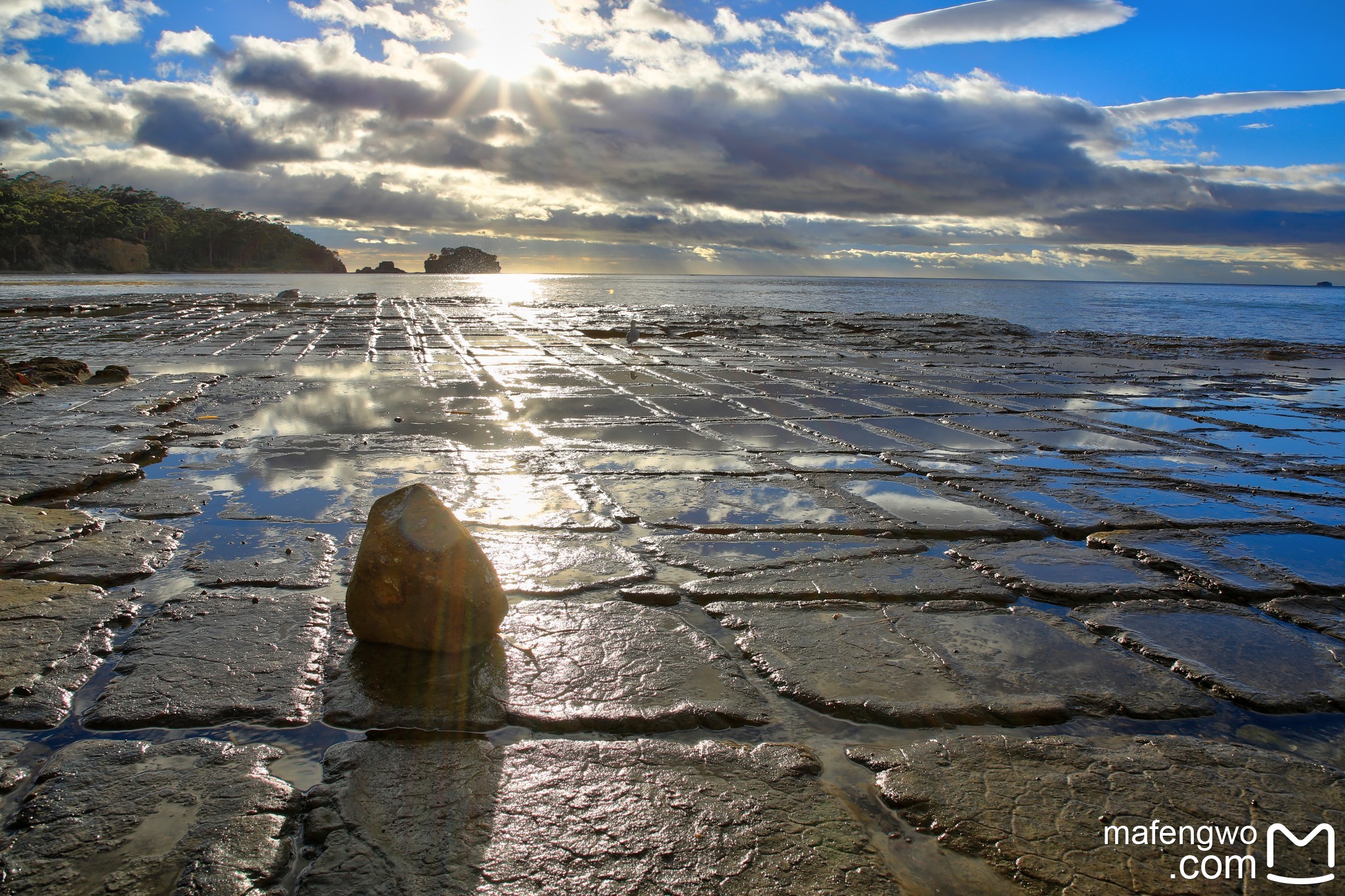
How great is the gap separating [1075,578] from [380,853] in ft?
11.0

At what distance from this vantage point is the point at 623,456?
20.0 ft

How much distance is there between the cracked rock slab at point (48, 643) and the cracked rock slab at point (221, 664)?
0.40 ft

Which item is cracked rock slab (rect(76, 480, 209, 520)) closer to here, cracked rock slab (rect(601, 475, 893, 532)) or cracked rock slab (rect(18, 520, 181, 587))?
cracked rock slab (rect(18, 520, 181, 587))

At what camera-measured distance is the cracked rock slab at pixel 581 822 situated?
70.0 inches

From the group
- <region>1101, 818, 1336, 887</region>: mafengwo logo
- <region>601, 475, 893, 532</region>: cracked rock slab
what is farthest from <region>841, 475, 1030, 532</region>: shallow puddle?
<region>1101, 818, 1336, 887</region>: mafengwo logo

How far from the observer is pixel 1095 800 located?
83.6 inches

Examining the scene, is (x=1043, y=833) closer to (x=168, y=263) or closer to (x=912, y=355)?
(x=912, y=355)

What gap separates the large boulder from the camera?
2.85m

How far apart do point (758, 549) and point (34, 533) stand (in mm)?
3714

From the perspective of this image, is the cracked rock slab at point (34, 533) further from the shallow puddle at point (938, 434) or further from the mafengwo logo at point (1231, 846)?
the shallow puddle at point (938, 434)

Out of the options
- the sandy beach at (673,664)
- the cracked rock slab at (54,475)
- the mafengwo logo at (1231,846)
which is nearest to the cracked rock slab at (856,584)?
the sandy beach at (673,664)

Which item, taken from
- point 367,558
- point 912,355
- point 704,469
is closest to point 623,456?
point 704,469

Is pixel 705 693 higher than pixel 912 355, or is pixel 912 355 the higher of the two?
pixel 912 355

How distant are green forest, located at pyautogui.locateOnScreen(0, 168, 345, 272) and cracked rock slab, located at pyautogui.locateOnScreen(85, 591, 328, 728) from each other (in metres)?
87.2
